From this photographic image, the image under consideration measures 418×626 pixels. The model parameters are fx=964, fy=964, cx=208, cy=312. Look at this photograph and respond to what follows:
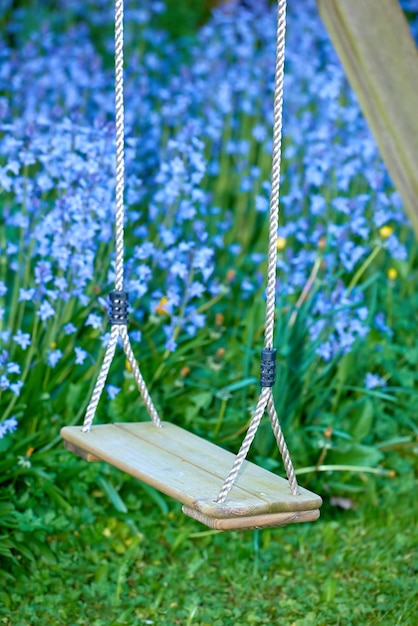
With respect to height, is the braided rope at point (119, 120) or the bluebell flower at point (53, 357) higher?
the braided rope at point (119, 120)

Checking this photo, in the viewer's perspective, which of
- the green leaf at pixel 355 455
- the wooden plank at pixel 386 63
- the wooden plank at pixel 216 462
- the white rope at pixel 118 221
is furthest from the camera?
the green leaf at pixel 355 455

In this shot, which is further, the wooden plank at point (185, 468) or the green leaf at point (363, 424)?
the green leaf at point (363, 424)

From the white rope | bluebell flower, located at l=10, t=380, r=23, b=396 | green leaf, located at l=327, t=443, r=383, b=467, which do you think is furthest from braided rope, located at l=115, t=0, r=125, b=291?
green leaf, located at l=327, t=443, r=383, b=467

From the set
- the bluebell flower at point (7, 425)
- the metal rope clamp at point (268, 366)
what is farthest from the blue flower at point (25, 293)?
the metal rope clamp at point (268, 366)

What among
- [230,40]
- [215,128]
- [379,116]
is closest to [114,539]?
[379,116]

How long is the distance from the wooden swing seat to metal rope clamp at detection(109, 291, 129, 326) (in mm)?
321

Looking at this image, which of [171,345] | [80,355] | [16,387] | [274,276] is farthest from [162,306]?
[274,276]

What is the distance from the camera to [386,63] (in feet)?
10.3

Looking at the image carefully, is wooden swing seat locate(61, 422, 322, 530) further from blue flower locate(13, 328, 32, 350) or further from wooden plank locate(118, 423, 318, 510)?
blue flower locate(13, 328, 32, 350)

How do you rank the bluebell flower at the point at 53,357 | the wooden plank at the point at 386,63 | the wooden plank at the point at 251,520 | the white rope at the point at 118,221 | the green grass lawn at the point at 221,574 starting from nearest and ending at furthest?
the wooden plank at the point at 251,520 → the white rope at the point at 118,221 → the green grass lawn at the point at 221,574 → the wooden plank at the point at 386,63 → the bluebell flower at the point at 53,357

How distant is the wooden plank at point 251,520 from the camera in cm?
224

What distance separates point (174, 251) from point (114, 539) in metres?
1.08

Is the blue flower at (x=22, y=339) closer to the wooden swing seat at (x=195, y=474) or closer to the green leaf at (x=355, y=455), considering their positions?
the wooden swing seat at (x=195, y=474)

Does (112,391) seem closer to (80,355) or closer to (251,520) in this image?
(80,355)
